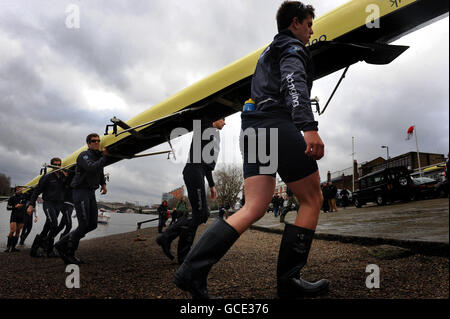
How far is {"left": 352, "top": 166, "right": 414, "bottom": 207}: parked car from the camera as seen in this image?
12695mm

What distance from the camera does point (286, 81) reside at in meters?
1.50

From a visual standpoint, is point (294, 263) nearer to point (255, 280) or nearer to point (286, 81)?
point (255, 280)

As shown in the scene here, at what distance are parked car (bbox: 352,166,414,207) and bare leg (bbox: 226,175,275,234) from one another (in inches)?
502

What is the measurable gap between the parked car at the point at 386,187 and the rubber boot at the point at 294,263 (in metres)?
12.6

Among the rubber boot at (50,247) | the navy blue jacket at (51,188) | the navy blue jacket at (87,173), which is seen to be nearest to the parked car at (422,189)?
the navy blue jacket at (87,173)

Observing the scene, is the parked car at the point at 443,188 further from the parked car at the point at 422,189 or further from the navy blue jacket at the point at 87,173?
the navy blue jacket at the point at 87,173

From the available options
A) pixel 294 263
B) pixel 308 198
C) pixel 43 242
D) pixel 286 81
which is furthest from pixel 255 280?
pixel 43 242

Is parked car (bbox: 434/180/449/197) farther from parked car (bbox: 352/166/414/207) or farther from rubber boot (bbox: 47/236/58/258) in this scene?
parked car (bbox: 352/166/414/207)

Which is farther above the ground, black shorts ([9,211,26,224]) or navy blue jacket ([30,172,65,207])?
navy blue jacket ([30,172,65,207])

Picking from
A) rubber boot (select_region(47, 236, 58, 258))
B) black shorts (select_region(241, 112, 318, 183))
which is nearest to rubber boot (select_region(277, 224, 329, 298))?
black shorts (select_region(241, 112, 318, 183))

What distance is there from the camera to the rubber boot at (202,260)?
1.38 m

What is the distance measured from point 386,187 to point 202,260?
15.8m

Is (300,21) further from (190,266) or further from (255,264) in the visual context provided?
(255,264)

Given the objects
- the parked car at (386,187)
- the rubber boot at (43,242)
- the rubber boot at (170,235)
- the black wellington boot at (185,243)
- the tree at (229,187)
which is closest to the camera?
the black wellington boot at (185,243)
